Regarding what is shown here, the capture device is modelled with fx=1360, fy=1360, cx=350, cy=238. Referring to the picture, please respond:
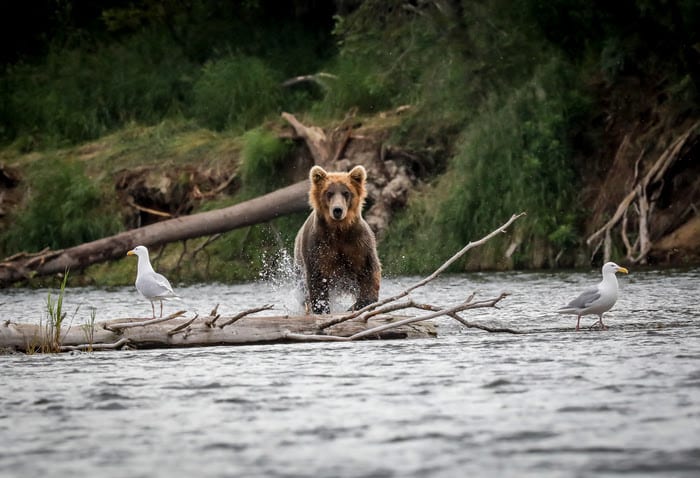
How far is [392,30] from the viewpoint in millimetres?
26406

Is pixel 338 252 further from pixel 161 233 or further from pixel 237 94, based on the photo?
pixel 237 94

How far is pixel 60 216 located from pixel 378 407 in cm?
1997

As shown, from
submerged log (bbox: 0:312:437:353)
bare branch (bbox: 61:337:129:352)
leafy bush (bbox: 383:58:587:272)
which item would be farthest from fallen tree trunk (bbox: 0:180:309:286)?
bare branch (bbox: 61:337:129:352)

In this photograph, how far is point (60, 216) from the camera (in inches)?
1051

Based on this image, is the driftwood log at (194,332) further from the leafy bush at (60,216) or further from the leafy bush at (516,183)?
the leafy bush at (60,216)

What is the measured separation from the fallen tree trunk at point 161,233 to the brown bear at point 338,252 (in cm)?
887

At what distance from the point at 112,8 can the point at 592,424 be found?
94.4ft

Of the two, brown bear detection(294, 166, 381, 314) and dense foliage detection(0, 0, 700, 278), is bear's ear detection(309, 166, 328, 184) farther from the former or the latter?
dense foliage detection(0, 0, 700, 278)

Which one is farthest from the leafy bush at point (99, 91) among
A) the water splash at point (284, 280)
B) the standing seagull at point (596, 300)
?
the standing seagull at point (596, 300)

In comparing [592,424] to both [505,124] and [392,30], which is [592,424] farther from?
[392,30]

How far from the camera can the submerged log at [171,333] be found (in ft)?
36.6

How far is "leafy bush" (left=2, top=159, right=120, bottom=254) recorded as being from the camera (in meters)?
26.3

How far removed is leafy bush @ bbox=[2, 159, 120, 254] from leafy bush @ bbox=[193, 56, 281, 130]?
3425 millimetres

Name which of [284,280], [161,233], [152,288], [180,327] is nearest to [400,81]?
[161,233]
